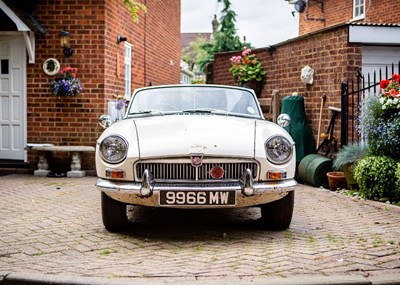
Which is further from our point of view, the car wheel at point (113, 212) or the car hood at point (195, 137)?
the car wheel at point (113, 212)

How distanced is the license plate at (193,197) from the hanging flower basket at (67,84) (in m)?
5.93

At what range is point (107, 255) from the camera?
14.4 feet

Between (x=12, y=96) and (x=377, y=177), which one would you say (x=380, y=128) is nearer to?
(x=377, y=177)

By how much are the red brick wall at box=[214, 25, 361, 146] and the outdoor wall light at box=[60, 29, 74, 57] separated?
4486 mm

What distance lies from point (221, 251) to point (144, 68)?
35.4ft

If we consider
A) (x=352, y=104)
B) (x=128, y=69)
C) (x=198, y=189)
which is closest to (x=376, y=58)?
(x=352, y=104)

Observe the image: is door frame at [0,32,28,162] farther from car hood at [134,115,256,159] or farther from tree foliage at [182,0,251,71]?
tree foliage at [182,0,251,71]

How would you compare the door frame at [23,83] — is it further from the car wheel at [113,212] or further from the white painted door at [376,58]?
the white painted door at [376,58]

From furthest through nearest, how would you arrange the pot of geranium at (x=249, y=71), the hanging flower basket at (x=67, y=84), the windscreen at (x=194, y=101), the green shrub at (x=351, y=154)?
the pot of geranium at (x=249, y=71) → the hanging flower basket at (x=67, y=84) → the green shrub at (x=351, y=154) → the windscreen at (x=194, y=101)

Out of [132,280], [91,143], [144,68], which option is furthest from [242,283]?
[144,68]

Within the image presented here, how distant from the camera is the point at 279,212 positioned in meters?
5.17

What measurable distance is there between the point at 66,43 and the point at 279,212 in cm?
640

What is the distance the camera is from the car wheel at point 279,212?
5145 millimetres

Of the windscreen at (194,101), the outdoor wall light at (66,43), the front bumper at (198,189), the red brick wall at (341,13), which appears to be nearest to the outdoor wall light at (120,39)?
the outdoor wall light at (66,43)
